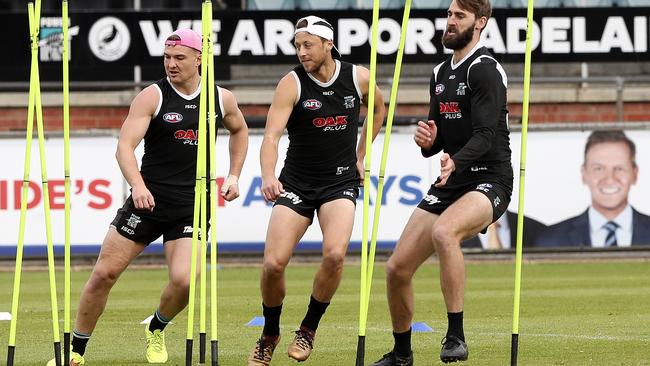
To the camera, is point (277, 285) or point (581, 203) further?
point (581, 203)

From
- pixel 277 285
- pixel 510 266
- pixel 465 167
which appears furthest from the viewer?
pixel 510 266

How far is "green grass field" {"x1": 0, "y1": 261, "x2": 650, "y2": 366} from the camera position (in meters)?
11.3

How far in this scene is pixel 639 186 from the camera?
22.1 meters

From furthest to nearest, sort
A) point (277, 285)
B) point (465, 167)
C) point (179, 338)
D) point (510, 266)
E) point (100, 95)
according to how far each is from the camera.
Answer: point (100, 95)
point (510, 266)
point (179, 338)
point (277, 285)
point (465, 167)

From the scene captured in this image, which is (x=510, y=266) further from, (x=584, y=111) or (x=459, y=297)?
(x=459, y=297)

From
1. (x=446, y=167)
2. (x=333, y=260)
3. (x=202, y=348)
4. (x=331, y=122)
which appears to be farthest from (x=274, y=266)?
(x=446, y=167)

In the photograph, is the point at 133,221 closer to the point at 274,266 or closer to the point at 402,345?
the point at 274,266

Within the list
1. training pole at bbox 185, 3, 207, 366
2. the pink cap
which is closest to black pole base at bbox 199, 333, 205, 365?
training pole at bbox 185, 3, 207, 366

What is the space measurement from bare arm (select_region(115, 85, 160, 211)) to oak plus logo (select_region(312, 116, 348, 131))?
3.73 feet

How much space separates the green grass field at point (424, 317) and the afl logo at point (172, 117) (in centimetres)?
175

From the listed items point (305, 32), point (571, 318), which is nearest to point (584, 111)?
point (571, 318)

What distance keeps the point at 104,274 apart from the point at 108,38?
15511 millimetres

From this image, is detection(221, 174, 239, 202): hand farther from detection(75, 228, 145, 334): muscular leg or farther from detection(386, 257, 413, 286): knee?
detection(386, 257, 413, 286): knee

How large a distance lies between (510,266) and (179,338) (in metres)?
9.35
